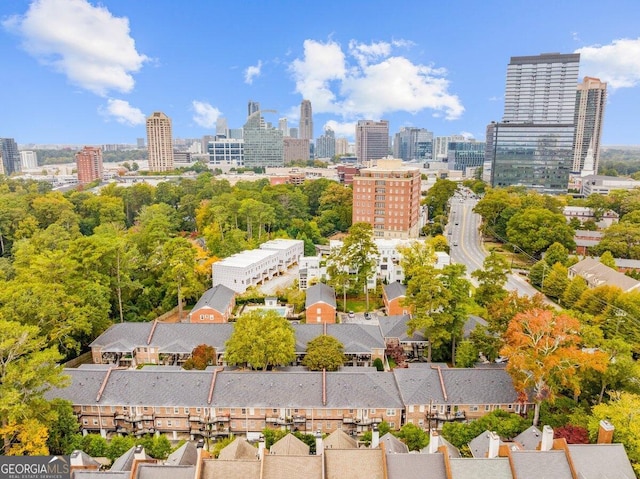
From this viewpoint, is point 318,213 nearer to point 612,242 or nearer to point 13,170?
point 612,242

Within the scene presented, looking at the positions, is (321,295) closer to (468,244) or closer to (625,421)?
(625,421)

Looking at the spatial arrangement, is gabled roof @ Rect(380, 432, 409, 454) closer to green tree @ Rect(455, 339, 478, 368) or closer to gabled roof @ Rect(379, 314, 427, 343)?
green tree @ Rect(455, 339, 478, 368)

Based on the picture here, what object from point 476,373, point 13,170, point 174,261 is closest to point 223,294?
point 174,261

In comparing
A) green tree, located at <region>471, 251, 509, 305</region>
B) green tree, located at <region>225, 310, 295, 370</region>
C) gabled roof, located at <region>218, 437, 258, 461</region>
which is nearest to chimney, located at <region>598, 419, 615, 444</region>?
gabled roof, located at <region>218, 437, 258, 461</region>

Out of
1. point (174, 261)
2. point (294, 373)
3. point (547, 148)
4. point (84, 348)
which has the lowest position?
point (84, 348)

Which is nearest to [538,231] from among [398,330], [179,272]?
[398,330]
